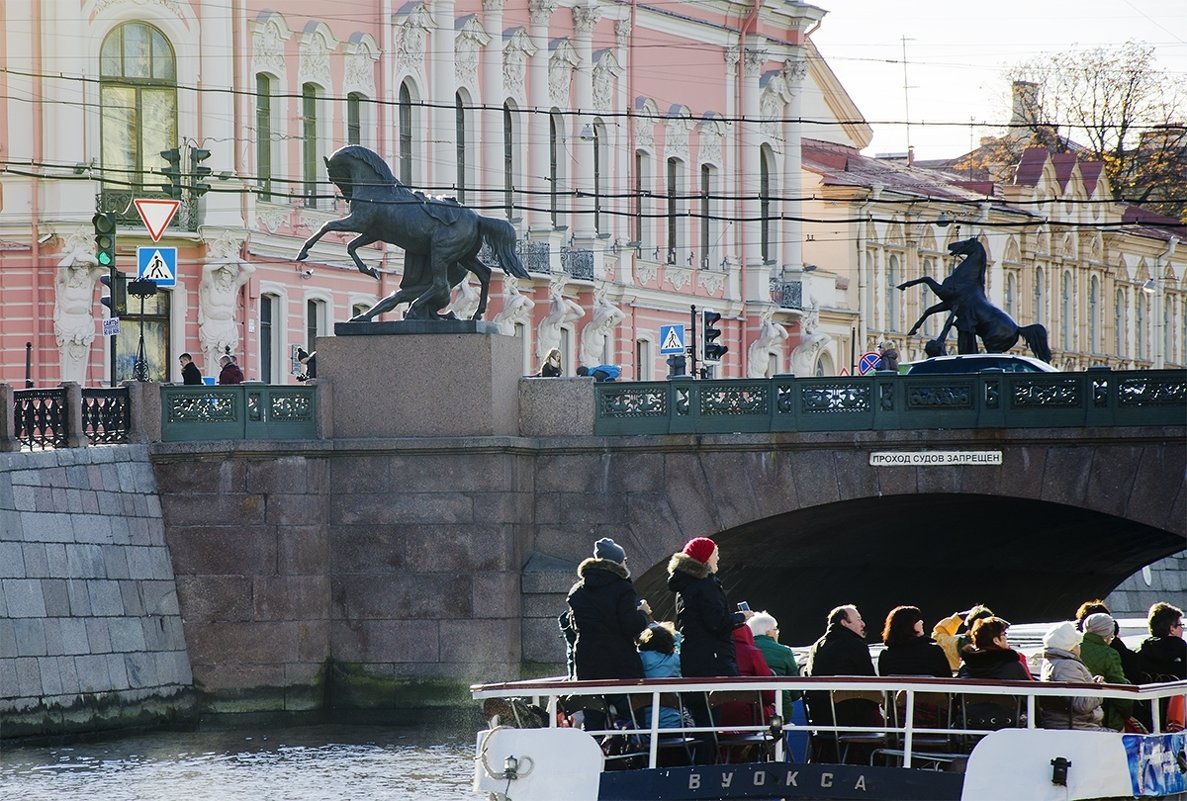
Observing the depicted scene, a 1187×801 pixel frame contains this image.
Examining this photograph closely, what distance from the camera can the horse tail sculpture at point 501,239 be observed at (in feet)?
113

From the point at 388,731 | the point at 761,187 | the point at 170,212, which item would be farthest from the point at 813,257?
the point at 388,731

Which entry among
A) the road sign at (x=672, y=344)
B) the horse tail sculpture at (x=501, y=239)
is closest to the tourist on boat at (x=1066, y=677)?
the horse tail sculpture at (x=501, y=239)

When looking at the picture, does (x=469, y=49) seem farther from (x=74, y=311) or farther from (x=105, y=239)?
(x=105, y=239)

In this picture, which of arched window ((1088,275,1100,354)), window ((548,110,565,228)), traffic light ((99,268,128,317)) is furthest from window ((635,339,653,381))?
arched window ((1088,275,1100,354))

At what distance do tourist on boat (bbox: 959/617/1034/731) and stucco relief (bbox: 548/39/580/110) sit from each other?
3519 cm

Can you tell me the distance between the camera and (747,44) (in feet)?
200

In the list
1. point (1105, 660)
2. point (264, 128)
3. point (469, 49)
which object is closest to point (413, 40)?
point (469, 49)

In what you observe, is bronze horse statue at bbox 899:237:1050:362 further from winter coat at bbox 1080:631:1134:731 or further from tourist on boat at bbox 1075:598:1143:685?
winter coat at bbox 1080:631:1134:731

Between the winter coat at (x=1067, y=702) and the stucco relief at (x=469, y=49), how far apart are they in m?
32.5

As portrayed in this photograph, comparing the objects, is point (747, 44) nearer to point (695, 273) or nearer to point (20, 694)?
point (695, 273)

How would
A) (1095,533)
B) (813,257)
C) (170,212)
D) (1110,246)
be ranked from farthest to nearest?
(1110,246) < (813,257) < (1095,533) < (170,212)

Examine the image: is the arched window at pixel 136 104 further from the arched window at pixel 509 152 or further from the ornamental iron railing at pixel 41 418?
the ornamental iron railing at pixel 41 418

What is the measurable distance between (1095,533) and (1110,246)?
4403cm

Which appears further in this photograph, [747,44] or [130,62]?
[747,44]
